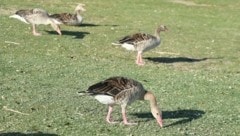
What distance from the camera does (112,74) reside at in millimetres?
17047

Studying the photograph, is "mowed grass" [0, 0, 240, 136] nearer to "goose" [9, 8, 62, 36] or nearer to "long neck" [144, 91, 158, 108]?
"long neck" [144, 91, 158, 108]

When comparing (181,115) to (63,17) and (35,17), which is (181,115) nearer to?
(35,17)

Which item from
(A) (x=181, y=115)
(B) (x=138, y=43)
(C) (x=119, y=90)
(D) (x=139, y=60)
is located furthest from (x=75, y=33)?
(C) (x=119, y=90)

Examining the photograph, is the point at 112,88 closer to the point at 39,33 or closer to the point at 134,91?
the point at 134,91

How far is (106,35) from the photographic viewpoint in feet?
84.7

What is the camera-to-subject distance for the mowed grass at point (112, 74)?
38.8 feet

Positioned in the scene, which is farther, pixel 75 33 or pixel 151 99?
pixel 75 33

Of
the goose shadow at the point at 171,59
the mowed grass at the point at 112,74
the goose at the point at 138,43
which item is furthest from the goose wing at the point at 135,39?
the goose shadow at the point at 171,59

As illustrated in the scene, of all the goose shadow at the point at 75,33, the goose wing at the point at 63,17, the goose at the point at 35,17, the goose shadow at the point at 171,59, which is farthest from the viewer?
the goose wing at the point at 63,17

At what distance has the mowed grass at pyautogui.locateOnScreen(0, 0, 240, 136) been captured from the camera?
11812 millimetres

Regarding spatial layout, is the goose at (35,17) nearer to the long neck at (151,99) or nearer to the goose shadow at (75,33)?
the goose shadow at (75,33)

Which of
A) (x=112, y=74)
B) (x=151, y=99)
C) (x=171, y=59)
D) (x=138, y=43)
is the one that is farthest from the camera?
→ (x=171, y=59)

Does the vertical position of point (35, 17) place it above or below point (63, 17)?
above

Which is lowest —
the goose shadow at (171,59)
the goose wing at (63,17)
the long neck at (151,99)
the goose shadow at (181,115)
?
the goose shadow at (171,59)
